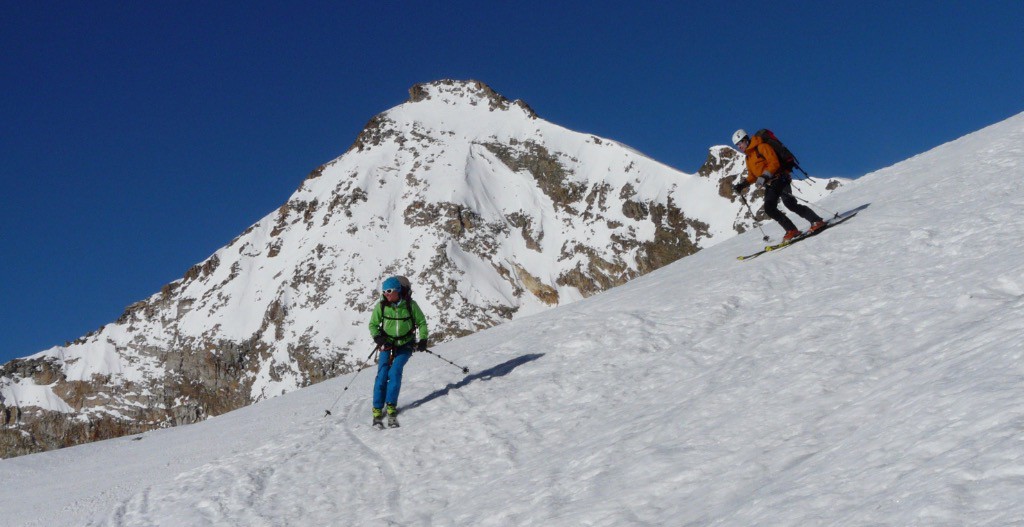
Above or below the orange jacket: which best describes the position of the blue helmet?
below

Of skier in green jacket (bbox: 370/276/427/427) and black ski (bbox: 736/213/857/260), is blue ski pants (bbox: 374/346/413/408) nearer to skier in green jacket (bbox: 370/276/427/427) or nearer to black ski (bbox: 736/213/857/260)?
skier in green jacket (bbox: 370/276/427/427)

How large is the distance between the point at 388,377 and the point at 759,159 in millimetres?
9493

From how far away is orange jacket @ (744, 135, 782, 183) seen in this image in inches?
632

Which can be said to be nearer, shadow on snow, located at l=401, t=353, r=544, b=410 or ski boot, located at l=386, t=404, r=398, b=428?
ski boot, located at l=386, t=404, r=398, b=428

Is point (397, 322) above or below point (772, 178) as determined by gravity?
below

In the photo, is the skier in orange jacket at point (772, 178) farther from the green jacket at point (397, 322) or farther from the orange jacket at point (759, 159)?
the green jacket at point (397, 322)

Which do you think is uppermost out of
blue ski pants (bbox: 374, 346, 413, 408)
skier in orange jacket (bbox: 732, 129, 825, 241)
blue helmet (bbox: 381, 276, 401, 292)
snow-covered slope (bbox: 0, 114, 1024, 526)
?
skier in orange jacket (bbox: 732, 129, 825, 241)

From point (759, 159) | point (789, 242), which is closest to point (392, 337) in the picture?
point (789, 242)

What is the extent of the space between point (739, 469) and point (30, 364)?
186895 millimetres

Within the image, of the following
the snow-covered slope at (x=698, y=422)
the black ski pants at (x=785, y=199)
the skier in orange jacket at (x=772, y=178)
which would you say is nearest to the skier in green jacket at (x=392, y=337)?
the snow-covered slope at (x=698, y=422)

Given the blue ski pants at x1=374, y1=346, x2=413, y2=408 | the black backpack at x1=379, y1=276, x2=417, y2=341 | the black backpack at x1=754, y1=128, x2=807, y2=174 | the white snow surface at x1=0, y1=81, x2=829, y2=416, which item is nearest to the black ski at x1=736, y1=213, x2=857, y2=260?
the black backpack at x1=754, y1=128, x2=807, y2=174

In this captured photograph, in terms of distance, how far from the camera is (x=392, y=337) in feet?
37.3

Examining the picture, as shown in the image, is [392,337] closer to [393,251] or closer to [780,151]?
[780,151]

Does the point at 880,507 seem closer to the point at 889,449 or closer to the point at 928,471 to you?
the point at 928,471
